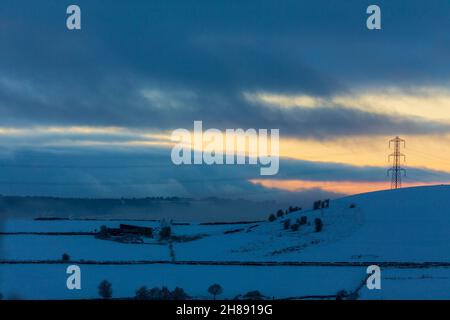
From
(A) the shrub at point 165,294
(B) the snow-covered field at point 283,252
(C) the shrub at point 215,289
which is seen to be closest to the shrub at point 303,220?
(B) the snow-covered field at point 283,252

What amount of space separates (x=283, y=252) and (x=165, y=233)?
36.5ft

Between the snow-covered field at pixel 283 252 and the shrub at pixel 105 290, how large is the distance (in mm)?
617

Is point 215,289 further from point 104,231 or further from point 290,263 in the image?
point 104,231

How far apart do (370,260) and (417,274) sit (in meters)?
5.87

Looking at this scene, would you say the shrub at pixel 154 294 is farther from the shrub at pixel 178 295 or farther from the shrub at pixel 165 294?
the shrub at pixel 178 295

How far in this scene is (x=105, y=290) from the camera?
121 ft

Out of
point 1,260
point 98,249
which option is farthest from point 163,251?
point 1,260

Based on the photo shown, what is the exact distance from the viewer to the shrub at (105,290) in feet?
120

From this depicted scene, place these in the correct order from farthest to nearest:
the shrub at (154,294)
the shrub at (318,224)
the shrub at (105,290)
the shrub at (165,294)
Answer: the shrub at (318,224) → the shrub at (105,290) → the shrub at (154,294) → the shrub at (165,294)

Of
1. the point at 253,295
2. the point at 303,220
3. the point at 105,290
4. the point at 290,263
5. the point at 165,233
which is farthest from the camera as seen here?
the point at 303,220

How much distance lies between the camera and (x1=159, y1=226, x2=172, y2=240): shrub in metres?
58.8

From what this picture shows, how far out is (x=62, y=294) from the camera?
36062 millimetres

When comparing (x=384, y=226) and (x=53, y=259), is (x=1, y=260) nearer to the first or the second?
(x=53, y=259)

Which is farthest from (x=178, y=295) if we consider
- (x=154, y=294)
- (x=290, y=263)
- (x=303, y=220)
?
(x=303, y=220)
